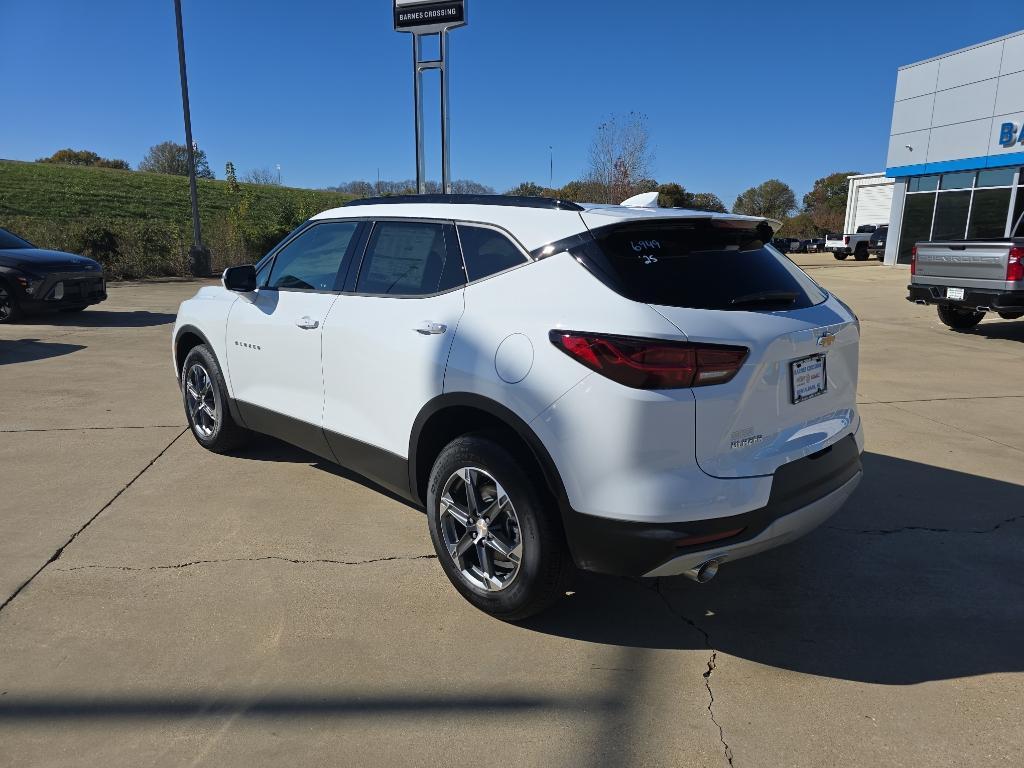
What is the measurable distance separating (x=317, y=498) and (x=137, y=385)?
406 cm

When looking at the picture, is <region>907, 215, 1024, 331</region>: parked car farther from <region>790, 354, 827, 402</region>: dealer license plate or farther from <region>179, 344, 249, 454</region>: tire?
<region>179, 344, 249, 454</region>: tire

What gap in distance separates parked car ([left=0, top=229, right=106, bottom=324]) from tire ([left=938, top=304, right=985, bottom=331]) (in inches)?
559

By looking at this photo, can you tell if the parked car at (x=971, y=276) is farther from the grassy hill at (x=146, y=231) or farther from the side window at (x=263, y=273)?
the grassy hill at (x=146, y=231)

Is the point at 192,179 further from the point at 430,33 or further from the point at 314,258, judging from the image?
the point at 314,258

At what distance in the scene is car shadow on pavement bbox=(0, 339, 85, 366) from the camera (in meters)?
8.82

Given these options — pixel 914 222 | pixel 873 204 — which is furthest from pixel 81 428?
pixel 873 204

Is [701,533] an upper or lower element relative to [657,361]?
lower

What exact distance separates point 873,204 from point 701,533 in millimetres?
48341

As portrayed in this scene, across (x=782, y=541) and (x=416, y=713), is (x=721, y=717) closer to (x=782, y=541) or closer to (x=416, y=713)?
(x=782, y=541)

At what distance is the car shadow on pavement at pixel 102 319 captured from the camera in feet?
38.7

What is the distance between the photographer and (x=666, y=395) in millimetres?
2555

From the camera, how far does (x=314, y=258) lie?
14.1 feet

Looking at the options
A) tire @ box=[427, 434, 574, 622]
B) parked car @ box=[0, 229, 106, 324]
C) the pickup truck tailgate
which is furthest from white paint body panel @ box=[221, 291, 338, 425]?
the pickup truck tailgate

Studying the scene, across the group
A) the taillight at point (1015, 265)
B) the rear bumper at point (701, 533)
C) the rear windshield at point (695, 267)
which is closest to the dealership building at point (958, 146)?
the taillight at point (1015, 265)
